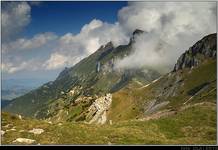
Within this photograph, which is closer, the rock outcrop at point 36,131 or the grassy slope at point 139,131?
the grassy slope at point 139,131

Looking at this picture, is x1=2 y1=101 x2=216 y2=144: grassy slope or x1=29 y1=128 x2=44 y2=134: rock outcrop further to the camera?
x1=29 y1=128 x2=44 y2=134: rock outcrop

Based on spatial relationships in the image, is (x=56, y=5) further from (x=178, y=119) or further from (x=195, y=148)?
(x=178, y=119)

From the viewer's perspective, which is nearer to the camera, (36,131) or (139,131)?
(36,131)

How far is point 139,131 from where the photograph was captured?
38875 mm

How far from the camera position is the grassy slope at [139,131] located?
34.2 meters

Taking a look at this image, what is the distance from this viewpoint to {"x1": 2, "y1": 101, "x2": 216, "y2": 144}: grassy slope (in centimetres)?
3425

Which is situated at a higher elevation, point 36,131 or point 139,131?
point 139,131

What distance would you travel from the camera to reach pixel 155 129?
134ft

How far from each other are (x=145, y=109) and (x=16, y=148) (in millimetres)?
175625

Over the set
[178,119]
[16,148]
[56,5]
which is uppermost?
[56,5]

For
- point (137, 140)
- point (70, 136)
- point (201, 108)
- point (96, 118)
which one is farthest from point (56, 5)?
point (96, 118)

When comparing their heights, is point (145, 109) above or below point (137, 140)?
above

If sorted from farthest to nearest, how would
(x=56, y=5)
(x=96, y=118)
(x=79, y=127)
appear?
1. (x=96, y=118)
2. (x=79, y=127)
3. (x=56, y=5)

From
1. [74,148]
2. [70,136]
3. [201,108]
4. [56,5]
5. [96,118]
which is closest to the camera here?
[74,148]
